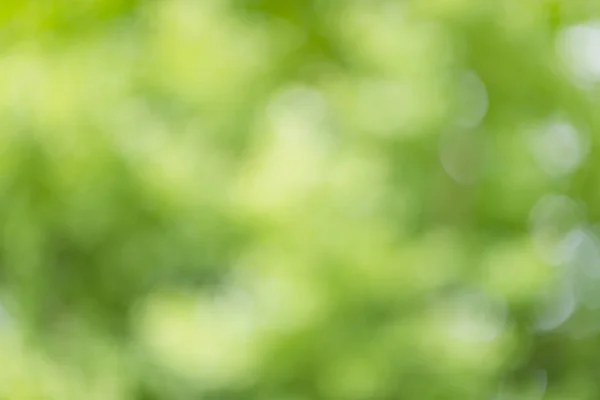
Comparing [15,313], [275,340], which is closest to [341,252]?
[275,340]

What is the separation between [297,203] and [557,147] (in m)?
0.42

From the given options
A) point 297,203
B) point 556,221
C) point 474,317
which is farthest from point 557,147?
point 297,203

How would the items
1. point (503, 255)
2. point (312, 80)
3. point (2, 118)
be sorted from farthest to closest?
point (312, 80), point (503, 255), point (2, 118)

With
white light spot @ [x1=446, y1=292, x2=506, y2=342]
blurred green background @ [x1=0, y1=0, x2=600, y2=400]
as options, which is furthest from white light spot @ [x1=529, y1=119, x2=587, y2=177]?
white light spot @ [x1=446, y1=292, x2=506, y2=342]

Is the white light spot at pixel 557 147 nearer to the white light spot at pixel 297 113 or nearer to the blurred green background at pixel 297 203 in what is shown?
the blurred green background at pixel 297 203

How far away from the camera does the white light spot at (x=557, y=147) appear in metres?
0.89

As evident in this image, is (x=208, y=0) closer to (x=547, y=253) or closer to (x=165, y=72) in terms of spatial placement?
(x=165, y=72)

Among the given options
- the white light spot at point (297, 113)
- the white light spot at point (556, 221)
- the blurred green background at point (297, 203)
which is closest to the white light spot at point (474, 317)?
the blurred green background at point (297, 203)

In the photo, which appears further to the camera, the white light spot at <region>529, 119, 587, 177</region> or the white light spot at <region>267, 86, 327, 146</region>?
the white light spot at <region>529, 119, 587, 177</region>

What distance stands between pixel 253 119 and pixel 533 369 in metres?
0.50

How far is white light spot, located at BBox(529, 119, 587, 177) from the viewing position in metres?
0.89

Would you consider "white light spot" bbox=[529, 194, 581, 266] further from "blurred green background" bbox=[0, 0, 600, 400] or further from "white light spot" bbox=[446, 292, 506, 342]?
"white light spot" bbox=[446, 292, 506, 342]

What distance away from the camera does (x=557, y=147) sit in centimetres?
90

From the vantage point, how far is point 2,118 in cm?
65
